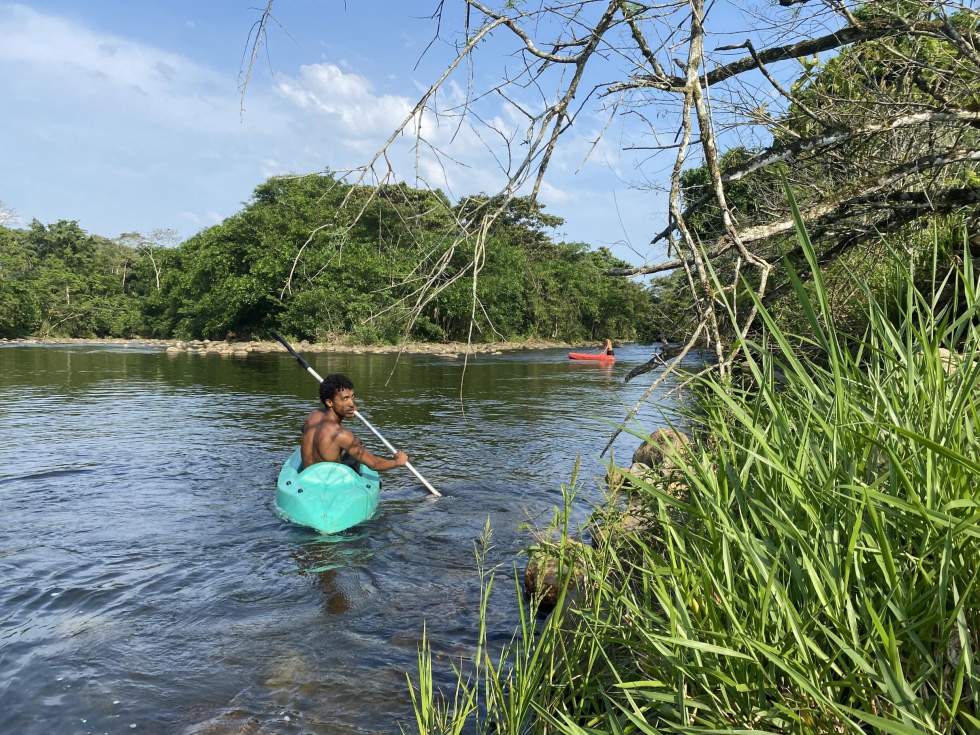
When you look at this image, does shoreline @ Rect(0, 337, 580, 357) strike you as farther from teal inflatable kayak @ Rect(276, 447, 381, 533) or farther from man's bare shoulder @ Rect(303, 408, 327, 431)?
teal inflatable kayak @ Rect(276, 447, 381, 533)

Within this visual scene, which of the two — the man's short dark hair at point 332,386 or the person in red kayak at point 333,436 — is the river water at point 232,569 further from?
the man's short dark hair at point 332,386

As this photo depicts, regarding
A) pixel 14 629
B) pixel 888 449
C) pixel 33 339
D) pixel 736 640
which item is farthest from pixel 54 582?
pixel 33 339

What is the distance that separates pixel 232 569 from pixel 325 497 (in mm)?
1010

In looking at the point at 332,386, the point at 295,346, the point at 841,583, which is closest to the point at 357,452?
the point at 332,386

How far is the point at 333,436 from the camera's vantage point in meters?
6.77

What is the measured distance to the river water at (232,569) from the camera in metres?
3.85

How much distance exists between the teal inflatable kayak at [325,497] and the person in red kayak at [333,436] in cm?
23

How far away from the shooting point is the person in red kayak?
6789mm

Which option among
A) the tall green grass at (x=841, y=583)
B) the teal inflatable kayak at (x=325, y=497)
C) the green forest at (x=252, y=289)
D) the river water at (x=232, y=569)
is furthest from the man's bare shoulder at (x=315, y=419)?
the green forest at (x=252, y=289)

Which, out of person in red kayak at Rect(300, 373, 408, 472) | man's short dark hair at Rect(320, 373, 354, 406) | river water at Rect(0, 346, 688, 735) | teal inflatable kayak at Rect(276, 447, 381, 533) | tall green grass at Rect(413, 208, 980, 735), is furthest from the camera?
man's short dark hair at Rect(320, 373, 354, 406)

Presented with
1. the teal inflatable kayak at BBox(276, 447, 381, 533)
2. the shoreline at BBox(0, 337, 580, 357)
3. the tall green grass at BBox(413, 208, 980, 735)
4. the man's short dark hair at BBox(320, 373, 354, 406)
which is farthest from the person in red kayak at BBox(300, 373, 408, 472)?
the shoreline at BBox(0, 337, 580, 357)

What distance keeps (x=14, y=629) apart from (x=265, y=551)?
1942 mm

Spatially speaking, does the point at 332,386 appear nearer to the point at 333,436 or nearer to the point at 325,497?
the point at 333,436

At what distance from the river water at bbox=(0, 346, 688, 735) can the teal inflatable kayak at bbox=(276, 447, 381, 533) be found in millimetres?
189
